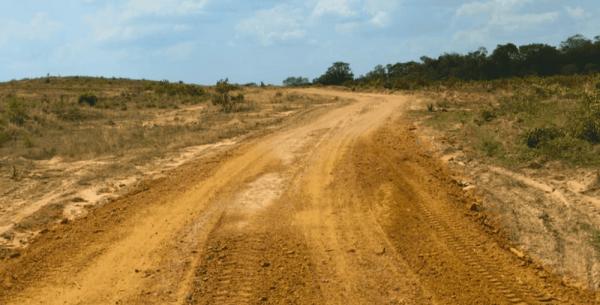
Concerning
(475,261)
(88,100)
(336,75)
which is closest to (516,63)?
(336,75)

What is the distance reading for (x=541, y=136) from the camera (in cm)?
1147

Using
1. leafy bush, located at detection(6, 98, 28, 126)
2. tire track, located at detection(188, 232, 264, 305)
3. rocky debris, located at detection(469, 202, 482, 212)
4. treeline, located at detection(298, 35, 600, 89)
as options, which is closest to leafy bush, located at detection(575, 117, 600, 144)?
rocky debris, located at detection(469, 202, 482, 212)

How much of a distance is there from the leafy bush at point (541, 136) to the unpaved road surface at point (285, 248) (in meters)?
1.89

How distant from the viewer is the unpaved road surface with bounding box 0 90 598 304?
5.97m

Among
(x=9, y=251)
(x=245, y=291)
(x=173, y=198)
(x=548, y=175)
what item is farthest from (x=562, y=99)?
(x=9, y=251)

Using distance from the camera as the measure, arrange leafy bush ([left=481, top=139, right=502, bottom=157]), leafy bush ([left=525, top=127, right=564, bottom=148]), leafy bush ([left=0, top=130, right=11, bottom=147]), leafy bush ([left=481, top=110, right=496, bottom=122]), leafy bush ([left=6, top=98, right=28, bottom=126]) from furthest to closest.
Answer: leafy bush ([left=6, top=98, right=28, bottom=126])
leafy bush ([left=0, top=130, right=11, bottom=147])
leafy bush ([left=481, top=110, right=496, bottom=122])
leafy bush ([left=481, top=139, right=502, bottom=157])
leafy bush ([left=525, top=127, right=564, bottom=148])

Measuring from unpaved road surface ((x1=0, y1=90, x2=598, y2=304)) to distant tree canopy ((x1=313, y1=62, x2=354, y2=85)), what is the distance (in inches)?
1624

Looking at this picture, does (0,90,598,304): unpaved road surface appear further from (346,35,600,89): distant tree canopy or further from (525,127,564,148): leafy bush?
(346,35,600,89): distant tree canopy

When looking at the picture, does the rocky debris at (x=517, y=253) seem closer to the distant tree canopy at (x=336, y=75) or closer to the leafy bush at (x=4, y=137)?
the leafy bush at (x=4, y=137)

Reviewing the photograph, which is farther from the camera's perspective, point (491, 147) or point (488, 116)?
point (488, 116)

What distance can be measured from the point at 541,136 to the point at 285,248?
6.82 meters

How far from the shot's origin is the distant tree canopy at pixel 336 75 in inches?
2055

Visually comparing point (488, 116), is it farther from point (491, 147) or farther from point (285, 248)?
point (285, 248)

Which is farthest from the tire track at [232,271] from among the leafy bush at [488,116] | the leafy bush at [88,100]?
the leafy bush at [88,100]
